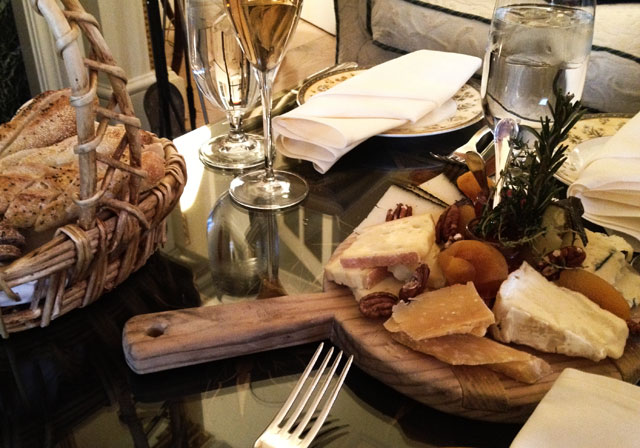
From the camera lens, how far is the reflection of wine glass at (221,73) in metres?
0.84

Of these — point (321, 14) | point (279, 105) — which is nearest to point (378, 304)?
point (279, 105)

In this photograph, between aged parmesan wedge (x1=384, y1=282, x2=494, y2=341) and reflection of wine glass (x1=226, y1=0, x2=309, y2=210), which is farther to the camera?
reflection of wine glass (x1=226, y1=0, x2=309, y2=210)

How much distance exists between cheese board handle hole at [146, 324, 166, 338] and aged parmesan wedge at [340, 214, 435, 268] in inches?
7.0

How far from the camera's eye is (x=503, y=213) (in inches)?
23.5

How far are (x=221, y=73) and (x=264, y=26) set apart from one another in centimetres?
20

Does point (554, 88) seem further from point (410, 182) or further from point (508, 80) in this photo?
point (410, 182)

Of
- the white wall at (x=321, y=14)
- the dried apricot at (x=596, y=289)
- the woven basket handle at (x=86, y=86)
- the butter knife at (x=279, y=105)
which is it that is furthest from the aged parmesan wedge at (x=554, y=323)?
the white wall at (x=321, y=14)

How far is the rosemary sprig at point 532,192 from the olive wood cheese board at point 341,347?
127 mm

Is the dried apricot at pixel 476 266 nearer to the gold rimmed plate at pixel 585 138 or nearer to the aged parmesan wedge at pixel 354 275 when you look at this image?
the aged parmesan wedge at pixel 354 275

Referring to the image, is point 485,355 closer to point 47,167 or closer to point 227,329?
point 227,329

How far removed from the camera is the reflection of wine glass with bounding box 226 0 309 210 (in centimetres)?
68

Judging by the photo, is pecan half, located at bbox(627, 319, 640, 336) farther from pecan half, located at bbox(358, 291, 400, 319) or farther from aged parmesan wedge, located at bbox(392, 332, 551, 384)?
pecan half, located at bbox(358, 291, 400, 319)

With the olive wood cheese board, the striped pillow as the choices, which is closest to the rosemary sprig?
the olive wood cheese board

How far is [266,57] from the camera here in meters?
0.72
